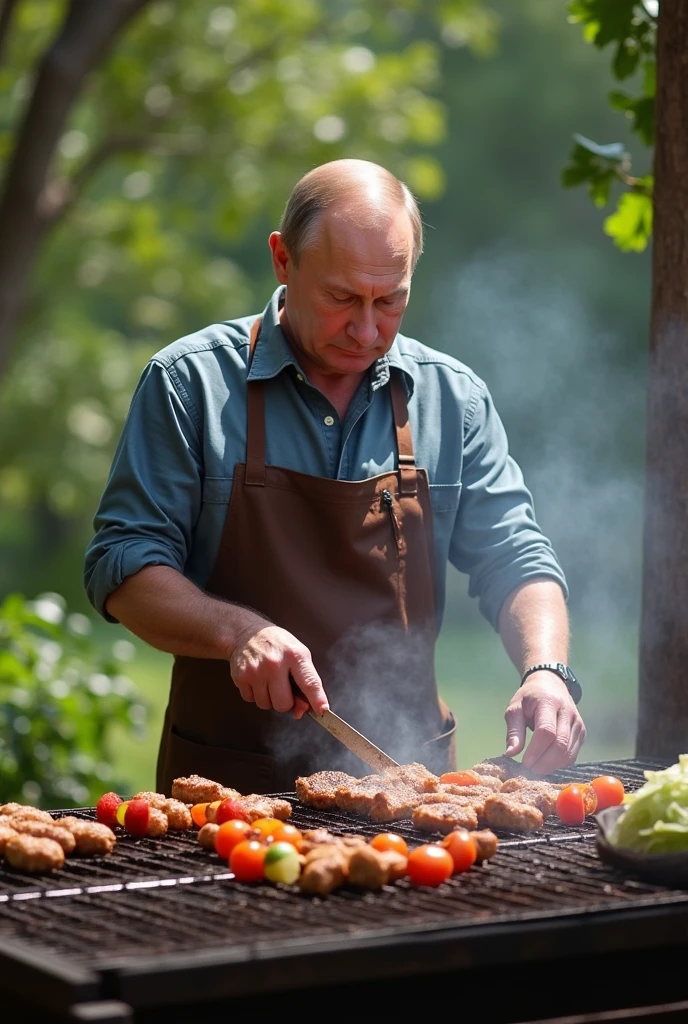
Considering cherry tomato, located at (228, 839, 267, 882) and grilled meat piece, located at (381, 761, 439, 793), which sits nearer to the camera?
cherry tomato, located at (228, 839, 267, 882)

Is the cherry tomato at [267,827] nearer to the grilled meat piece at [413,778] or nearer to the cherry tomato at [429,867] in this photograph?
the cherry tomato at [429,867]

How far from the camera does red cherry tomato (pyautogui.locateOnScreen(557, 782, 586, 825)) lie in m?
2.93

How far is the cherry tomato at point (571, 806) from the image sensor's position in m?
2.93

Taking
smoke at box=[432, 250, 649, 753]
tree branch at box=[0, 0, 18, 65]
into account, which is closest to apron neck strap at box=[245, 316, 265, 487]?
tree branch at box=[0, 0, 18, 65]

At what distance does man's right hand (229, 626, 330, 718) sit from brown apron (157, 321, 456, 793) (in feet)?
→ 1.85

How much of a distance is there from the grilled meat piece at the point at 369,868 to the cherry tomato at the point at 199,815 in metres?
0.57

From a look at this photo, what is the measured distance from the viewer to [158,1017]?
2080mm

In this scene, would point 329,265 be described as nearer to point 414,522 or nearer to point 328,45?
point 414,522

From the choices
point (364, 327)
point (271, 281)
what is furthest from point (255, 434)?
point (271, 281)

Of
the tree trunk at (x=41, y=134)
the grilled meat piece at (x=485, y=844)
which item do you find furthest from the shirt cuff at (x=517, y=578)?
the tree trunk at (x=41, y=134)

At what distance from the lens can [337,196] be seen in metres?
3.53

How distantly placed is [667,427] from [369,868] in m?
1.96

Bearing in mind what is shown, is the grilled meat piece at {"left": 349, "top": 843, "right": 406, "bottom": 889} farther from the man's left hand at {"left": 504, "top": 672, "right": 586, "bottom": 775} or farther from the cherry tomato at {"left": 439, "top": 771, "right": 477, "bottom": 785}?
the man's left hand at {"left": 504, "top": 672, "right": 586, "bottom": 775}

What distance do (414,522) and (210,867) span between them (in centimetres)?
143
